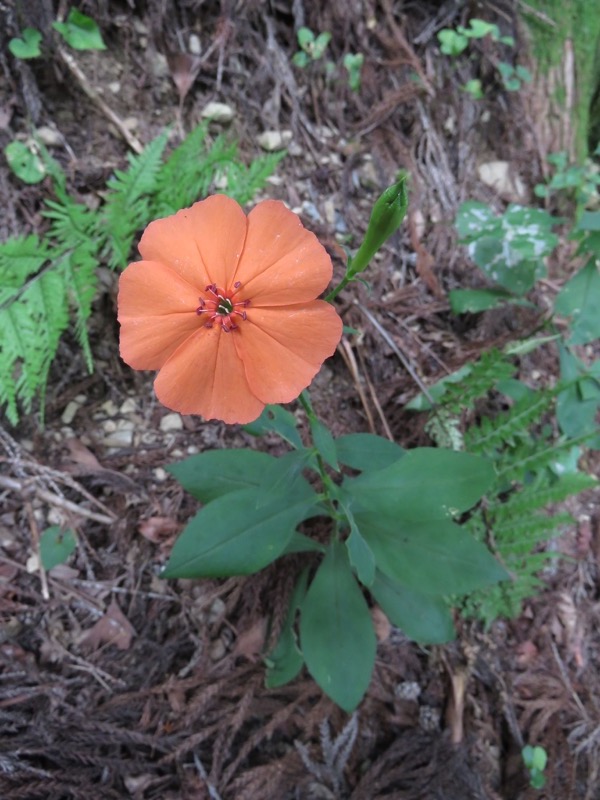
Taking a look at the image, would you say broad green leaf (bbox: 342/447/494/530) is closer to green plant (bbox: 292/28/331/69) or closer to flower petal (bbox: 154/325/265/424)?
flower petal (bbox: 154/325/265/424)

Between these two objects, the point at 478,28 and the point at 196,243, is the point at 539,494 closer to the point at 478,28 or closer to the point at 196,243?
the point at 196,243

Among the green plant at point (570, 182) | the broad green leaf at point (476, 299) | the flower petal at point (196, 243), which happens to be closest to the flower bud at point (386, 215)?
the flower petal at point (196, 243)

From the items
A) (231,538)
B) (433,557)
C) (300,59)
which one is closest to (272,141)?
(300,59)

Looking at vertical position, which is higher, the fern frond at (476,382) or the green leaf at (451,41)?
the green leaf at (451,41)

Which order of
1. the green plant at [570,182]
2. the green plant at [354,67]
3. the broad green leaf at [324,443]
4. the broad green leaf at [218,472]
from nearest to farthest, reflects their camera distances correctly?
the broad green leaf at [324,443] → the broad green leaf at [218,472] → the green plant at [354,67] → the green plant at [570,182]

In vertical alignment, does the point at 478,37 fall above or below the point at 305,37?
below

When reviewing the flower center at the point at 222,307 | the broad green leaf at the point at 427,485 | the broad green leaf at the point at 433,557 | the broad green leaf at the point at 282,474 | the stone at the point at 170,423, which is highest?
the flower center at the point at 222,307

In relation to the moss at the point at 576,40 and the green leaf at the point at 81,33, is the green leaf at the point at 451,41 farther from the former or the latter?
the green leaf at the point at 81,33
